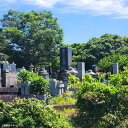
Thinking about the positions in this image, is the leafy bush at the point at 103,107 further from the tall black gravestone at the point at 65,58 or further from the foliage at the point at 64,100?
the tall black gravestone at the point at 65,58

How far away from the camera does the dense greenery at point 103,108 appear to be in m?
12.8

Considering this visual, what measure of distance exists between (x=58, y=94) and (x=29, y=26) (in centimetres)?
1932

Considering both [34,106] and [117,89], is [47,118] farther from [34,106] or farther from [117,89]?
[117,89]

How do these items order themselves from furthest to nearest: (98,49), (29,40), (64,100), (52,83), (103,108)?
(98,49) → (29,40) → (52,83) → (64,100) → (103,108)

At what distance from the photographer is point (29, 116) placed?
342 inches

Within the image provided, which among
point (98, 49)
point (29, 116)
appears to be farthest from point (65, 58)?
point (29, 116)

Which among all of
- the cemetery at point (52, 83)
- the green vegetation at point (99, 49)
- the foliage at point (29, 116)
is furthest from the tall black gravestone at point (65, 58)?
the foliage at point (29, 116)

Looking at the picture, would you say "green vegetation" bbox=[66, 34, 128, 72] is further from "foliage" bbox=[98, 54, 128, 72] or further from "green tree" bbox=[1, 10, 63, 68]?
"foliage" bbox=[98, 54, 128, 72]

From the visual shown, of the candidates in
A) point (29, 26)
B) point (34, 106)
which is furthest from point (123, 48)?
point (34, 106)

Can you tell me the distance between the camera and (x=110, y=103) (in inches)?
522

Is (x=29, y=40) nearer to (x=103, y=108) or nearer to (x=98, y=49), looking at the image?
(x=98, y=49)

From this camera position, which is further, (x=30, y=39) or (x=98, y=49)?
(x=98, y=49)

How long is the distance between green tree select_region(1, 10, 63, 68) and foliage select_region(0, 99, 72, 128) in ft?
89.2

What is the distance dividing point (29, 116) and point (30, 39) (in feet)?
93.8
